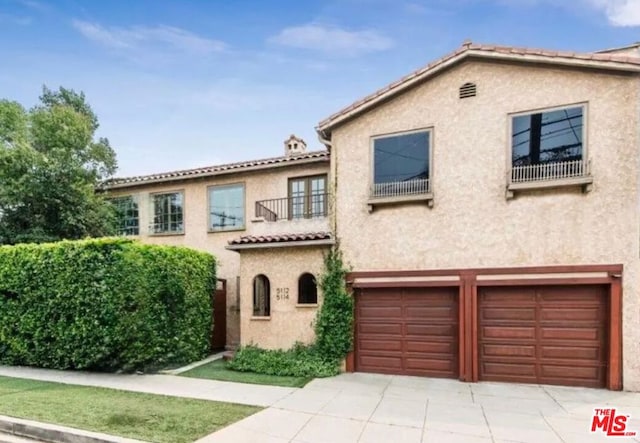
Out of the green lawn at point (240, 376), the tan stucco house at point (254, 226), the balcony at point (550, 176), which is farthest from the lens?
the tan stucco house at point (254, 226)

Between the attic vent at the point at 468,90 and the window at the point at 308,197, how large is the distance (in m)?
5.80

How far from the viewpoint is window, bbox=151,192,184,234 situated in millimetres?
16672

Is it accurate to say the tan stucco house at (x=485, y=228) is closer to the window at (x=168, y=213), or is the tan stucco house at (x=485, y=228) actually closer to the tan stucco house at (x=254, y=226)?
the tan stucco house at (x=254, y=226)

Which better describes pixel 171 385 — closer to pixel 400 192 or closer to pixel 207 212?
pixel 400 192

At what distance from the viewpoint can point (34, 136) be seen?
16.1 m

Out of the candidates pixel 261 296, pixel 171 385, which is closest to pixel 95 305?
pixel 171 385

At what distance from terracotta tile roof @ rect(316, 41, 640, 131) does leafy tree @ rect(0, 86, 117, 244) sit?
437 inches

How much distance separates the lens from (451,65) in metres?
10.5

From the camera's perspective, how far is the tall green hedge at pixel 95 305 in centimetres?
1030

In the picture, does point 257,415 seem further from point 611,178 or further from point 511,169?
point 611,178

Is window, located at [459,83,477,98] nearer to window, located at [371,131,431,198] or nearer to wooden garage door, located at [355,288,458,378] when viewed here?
window, located at [371,131,431,198]

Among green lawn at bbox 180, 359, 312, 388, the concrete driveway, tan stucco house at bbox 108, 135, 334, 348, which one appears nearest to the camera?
the concrete driveway

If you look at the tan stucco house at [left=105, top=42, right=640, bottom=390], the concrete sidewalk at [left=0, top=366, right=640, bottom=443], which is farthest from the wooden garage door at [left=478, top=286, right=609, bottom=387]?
the concrete sidewalk at [left=0, top=366, right=640, bottom=443]

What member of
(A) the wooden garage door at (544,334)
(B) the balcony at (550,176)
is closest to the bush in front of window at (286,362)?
(A) the wooden garage door at (544,334)
